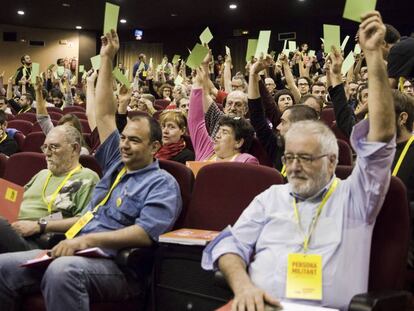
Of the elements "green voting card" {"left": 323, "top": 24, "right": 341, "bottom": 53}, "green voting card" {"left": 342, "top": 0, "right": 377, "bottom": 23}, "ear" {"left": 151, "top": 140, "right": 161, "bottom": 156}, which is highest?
"green voting card" {"left": 323, "top": 24, "right": 341, "bottom": 53}

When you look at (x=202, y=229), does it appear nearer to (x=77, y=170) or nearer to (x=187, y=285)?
(x=187, y=285)

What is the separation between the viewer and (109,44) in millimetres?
2699

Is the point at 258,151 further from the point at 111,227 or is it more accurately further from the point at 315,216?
the point at 315,216

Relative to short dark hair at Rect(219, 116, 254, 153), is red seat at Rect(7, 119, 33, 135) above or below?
below

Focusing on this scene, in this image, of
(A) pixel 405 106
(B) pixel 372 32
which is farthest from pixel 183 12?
(B) pixel 372 32

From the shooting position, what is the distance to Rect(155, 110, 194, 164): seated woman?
3.54m

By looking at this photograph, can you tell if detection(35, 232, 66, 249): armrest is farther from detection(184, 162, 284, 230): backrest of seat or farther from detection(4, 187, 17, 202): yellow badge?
detection(184, 162, 284, 230): backrest of seat

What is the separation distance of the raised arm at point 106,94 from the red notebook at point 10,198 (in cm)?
46

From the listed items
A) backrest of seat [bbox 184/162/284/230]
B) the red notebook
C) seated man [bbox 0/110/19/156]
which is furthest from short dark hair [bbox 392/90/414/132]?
seated man [bbox 0/110/19/156]

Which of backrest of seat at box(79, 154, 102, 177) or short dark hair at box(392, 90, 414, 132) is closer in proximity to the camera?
short dark hair at box(392, 90, 414, 132)

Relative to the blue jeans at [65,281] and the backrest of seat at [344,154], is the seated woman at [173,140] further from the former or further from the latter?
the blue jeans at [65,281]

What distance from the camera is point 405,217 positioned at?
5.56ft

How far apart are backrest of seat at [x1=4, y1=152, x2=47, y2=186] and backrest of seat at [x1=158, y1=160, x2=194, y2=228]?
946mm

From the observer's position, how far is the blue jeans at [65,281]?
76.1 inches
